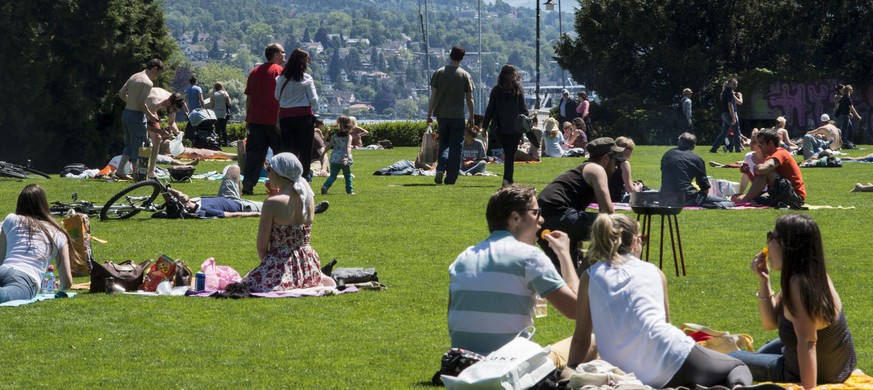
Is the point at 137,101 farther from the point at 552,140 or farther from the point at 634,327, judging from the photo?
the point at 634,327

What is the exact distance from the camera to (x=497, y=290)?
7.31 metres

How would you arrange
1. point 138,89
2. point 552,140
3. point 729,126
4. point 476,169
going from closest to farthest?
point 138,89, point 476,169, point 552,140, point 729,126

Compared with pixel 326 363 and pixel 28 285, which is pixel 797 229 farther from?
pixel 28 285

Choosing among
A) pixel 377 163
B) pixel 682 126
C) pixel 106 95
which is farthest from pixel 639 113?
pixel 106 95

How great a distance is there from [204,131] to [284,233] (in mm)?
23555

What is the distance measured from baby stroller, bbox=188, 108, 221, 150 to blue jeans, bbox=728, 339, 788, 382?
2727 centimetres

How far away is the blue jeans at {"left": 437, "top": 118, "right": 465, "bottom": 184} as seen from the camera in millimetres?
21469

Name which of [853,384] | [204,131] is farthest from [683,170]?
[204,131]

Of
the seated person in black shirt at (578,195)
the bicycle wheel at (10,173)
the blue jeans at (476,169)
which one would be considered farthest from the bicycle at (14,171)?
the seated person in black shirt at (578,195)

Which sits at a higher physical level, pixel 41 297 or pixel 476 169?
pixel 41 297

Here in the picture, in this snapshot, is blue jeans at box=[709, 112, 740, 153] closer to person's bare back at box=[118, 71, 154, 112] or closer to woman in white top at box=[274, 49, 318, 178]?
person's bare back at box=[118, 71, 154, 112]

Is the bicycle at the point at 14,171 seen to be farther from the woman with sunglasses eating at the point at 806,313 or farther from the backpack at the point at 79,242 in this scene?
the woman with sunglasses eating at the point at 806,313

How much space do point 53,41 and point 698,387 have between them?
84.0ft

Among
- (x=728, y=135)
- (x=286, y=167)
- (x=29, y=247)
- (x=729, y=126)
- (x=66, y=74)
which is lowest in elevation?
(x=728, y=135)
